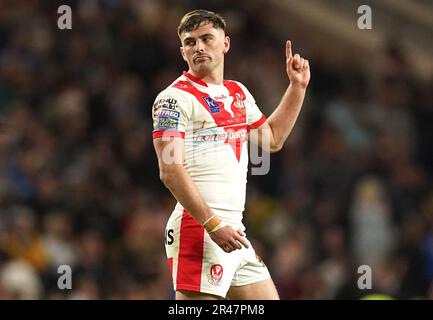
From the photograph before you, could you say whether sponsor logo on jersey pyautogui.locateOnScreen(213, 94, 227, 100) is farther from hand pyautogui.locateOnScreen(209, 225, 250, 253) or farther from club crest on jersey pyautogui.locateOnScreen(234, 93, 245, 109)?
hand pyautogui.locateOnScreen(209, 225, 250, 253)

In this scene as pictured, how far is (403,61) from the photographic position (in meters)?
12.3

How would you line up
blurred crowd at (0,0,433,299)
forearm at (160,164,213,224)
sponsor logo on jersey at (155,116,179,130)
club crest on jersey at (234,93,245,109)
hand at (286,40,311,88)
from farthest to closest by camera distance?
blurred crowd at (0,0,433,299) → hand at (286,40,311,88) → club crest on jersey at (234,93,245,109) → sponsor logo on jersey at (155,116,179,130) → forearm at (160,164,213,224)

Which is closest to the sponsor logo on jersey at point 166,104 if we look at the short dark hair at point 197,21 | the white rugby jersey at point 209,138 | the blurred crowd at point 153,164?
the white rugby jersey at point 209,138

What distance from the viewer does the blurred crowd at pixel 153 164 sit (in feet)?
31.9

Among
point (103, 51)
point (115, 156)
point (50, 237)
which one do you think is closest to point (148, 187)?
point (115, 156)

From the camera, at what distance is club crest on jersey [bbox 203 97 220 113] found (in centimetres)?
529

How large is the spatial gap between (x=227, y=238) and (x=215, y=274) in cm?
24

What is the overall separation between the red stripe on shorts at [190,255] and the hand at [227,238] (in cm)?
18

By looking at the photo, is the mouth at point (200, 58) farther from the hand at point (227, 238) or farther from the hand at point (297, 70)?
the hand at point (227, 238)

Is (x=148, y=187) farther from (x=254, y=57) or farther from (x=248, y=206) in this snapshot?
(x=254, y=57)

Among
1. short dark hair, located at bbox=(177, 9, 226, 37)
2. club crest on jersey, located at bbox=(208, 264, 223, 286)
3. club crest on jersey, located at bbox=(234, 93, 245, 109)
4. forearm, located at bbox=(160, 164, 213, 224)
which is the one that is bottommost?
club crest on jersey, located at bbox=(208, 264, 223, 286)

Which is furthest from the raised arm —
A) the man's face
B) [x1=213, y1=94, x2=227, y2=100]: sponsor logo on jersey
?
the man's face

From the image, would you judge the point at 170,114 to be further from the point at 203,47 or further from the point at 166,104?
the point at 203,47

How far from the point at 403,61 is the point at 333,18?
4.79 feet
